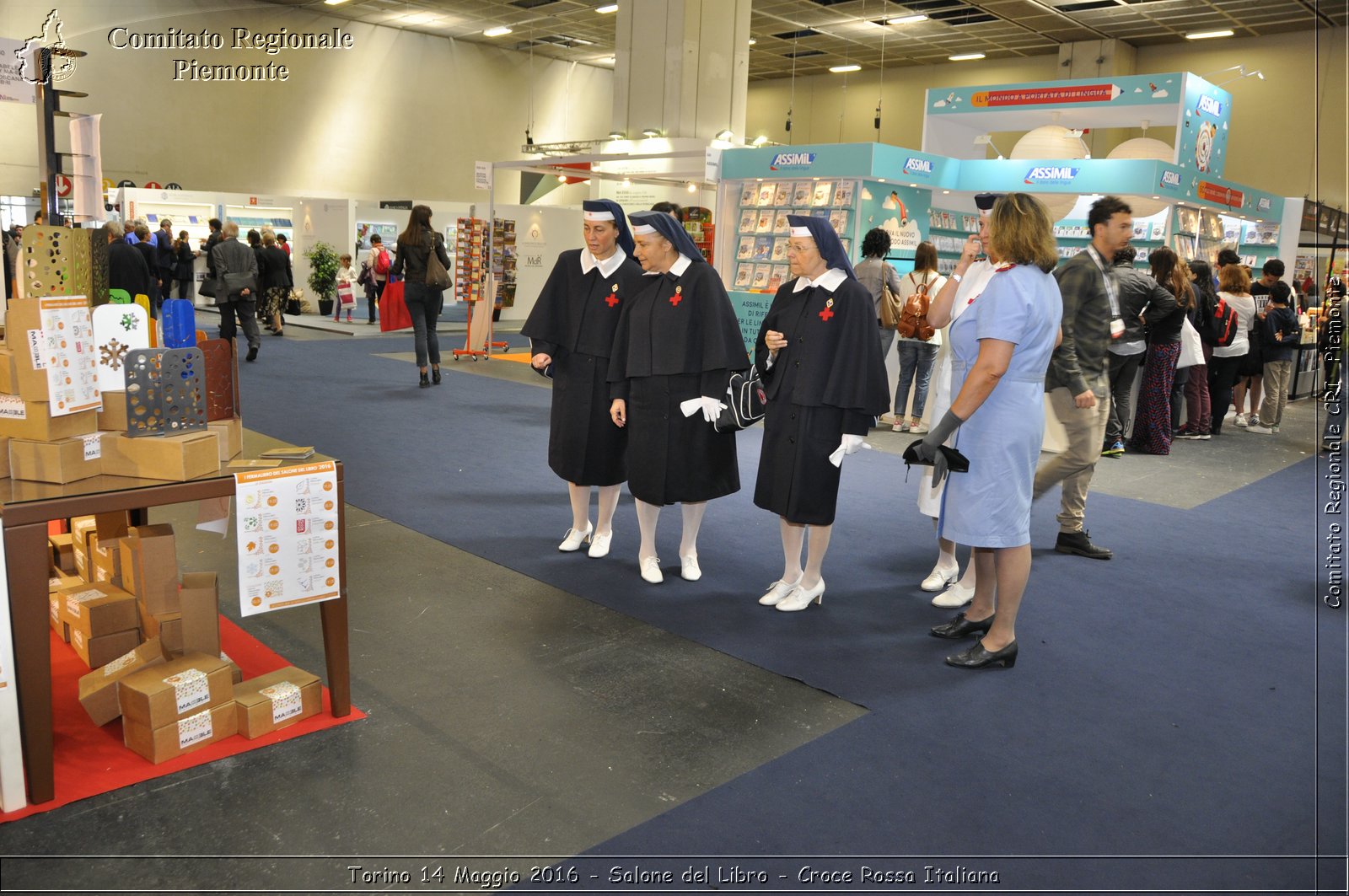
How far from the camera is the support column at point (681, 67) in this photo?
12.1m

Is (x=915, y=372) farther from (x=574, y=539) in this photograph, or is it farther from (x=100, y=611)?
(x=100, y=611)

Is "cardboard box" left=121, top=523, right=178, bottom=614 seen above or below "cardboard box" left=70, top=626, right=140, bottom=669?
above

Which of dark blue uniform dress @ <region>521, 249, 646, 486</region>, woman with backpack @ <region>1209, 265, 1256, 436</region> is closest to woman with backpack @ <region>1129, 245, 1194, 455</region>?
woman with backpack @ <region>1209, 265, 1256, 436</region>

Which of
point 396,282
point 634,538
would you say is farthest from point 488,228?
point 634,538

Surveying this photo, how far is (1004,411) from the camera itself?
3.29 metres

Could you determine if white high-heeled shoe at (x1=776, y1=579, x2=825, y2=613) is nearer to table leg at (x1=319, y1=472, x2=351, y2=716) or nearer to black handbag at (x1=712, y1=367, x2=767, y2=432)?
black handbag at (x1=712, y1=367, x2=767, y2=432)

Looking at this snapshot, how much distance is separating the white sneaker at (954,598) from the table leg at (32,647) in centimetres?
297

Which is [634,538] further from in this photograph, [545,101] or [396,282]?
[545,101]

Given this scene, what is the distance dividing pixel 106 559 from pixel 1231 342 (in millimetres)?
8230

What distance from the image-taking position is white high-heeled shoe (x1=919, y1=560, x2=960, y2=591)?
4.22 metres

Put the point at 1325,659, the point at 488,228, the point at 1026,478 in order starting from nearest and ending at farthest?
the point at 1026,478 < the point at 1325,659 < the point at 488,228

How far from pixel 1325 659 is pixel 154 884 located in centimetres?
373

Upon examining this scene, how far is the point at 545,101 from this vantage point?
22.3m

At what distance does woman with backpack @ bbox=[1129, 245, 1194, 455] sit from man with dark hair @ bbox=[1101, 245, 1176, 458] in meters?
0.10
